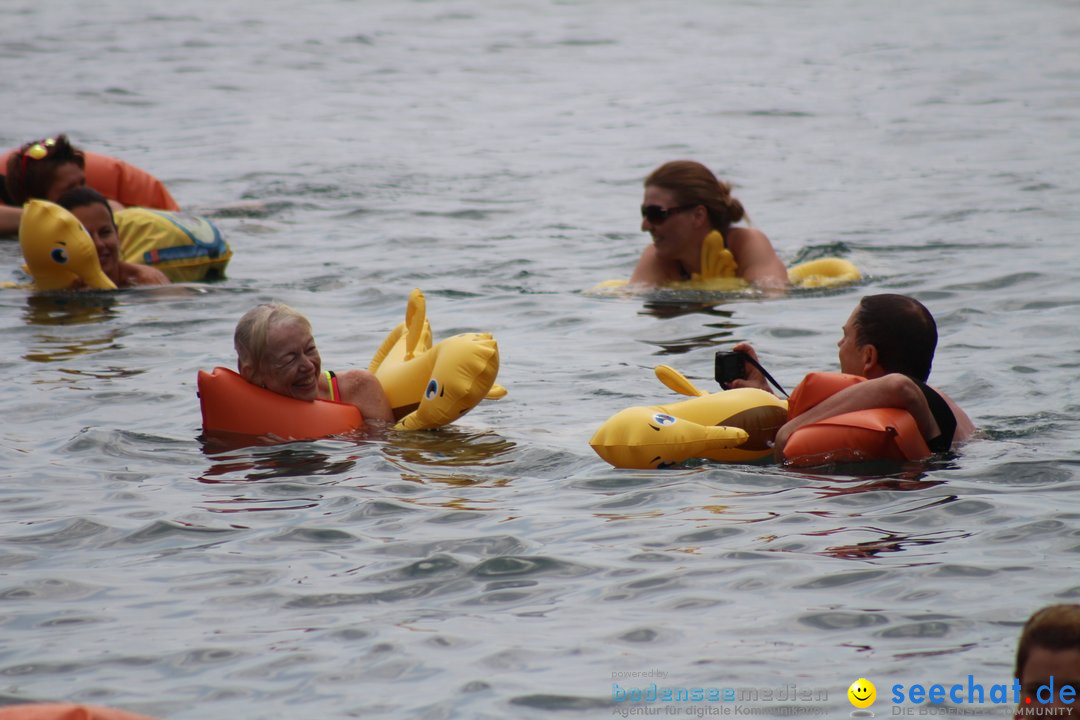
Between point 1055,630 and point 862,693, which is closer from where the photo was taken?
point 1055,630

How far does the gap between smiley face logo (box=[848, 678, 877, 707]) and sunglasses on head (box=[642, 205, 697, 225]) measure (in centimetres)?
627

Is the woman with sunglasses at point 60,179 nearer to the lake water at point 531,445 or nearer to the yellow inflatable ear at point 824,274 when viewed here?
the lake water at point 531,445

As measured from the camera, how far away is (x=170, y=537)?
577cm

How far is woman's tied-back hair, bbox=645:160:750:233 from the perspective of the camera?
402 inches

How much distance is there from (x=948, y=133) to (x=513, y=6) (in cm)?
1538

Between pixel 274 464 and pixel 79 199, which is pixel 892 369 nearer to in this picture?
pixel 274 464

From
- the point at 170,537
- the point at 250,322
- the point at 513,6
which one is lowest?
the point at 170,537

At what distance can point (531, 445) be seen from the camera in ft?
23.2

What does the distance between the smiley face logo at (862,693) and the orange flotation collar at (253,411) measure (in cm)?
343

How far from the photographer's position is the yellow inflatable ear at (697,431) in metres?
6.25

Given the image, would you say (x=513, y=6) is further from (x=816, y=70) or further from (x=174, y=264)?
(x=174, y=264)

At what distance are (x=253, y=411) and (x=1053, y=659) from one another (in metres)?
4.63

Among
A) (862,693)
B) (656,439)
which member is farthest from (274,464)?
(862,693)

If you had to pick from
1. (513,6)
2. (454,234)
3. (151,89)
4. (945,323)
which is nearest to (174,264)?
(454,234)
